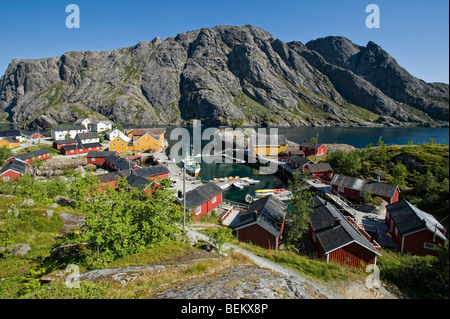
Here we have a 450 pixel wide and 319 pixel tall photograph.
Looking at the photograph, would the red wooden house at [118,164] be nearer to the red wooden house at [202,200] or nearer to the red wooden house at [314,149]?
the red wooden house at [202,200]

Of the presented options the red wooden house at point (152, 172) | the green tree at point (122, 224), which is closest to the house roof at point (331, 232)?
the green tree at point (122, 224)

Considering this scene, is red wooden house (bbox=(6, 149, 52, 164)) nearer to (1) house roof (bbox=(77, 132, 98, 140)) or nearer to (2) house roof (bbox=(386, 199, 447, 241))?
(1) house roof (bbox=(77, 132, 98, 140))

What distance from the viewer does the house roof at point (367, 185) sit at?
33397 millimetres

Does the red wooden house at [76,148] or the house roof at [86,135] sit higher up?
the house roof at [86,135]

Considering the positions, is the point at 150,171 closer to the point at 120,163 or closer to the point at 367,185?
the point at 120,163

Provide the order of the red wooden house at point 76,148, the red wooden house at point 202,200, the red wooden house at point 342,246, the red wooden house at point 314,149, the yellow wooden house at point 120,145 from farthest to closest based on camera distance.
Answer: the yellow wooden house at point 120,145 → the red wooden house at point 314,149 → the red wooden house at point 76,148 → the red wooden house at point 202,200 → the red wooden house at point 342,246

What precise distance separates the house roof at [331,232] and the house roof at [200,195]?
12983 millimetres

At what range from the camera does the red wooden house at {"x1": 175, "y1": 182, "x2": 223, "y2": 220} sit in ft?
87.7

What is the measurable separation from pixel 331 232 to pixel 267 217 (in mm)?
6154

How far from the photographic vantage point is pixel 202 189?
30.6 metres

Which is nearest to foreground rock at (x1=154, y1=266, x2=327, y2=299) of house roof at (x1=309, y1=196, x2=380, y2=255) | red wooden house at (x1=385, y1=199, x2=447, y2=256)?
house roof at (x1=309, y1=196, x2=380, y2=255)

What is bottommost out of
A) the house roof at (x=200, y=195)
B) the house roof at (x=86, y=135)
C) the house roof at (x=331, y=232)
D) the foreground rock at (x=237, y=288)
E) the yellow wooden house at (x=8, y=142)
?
the house roof at (x=331, y=232)

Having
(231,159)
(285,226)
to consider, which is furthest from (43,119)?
(285,226)

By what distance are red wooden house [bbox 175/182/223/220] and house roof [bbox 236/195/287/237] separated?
6.15m
